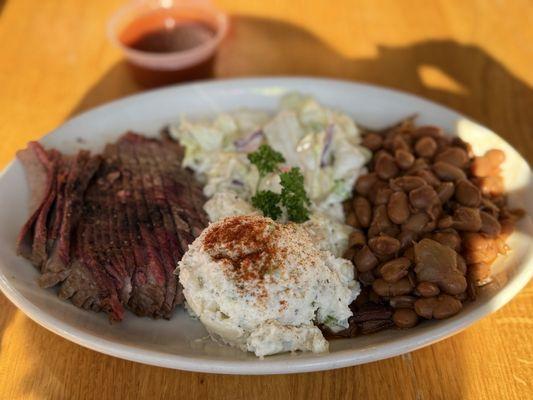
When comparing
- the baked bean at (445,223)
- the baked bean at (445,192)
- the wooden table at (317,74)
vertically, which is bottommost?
the wooden table at (317,74)

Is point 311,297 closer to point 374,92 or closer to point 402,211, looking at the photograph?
point 402,211

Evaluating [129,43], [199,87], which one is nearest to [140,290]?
[199,87]

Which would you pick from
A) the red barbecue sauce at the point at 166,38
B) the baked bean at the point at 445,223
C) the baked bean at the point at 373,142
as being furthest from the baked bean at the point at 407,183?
the red barbecue sauce at the point at 166,38

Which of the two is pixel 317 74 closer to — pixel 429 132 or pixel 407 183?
pixel 429 132

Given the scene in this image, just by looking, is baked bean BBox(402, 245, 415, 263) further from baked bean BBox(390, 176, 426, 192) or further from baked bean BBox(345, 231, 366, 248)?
baked bean BBox(390, 176, 426, 192)

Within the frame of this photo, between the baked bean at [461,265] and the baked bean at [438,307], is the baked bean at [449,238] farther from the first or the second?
the baked bean at [438,307]

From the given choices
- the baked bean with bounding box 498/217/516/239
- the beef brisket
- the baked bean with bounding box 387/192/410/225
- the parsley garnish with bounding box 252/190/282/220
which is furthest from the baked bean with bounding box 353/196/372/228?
the beef brisket
